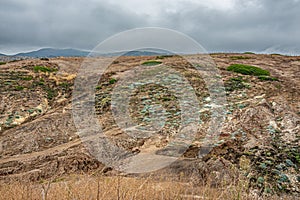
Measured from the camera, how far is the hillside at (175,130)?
774 centimetres

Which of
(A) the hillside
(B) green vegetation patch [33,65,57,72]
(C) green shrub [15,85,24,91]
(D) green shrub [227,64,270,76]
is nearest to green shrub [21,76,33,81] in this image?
(A) the hillside

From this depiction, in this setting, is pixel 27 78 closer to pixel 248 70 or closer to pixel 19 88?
pixel 19 88

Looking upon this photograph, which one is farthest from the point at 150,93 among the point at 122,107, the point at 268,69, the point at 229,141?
the point at 268,69

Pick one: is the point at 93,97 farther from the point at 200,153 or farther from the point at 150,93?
the point at 200,153

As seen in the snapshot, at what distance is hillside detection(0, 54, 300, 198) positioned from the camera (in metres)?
7.74

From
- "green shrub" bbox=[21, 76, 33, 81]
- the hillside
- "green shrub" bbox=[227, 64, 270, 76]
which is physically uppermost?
"green shrub" bbox=[227, 64, 270, 76]

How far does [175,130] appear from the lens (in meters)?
11.3

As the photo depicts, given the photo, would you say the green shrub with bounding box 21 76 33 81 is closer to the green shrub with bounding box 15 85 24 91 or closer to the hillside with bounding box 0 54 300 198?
the hillside with bounding box 0 54 300 198

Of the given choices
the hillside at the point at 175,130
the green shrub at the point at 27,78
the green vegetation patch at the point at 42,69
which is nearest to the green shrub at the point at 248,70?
the hillside at the point at 175,130

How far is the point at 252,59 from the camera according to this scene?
2308 centimetres

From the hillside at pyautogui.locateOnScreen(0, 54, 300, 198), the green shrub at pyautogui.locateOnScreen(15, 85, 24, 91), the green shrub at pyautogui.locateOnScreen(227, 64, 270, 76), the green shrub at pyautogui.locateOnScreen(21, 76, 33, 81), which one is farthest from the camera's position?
the green shrub at pyautogui.locateOnScreen(21, 76, 33, 81)

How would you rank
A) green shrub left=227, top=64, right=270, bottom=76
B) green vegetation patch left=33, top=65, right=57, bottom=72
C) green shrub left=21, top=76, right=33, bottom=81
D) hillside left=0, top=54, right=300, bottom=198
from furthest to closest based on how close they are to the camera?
1. green vegetation patch left=33, top=65, right=57, bottom=72
2. green shrub left=21, top=76, right=33, bottom=81
3. green shrub left=227, top=64, right=270, bottom=76
4. hillside left=0, top=54, right=300, bottom=198

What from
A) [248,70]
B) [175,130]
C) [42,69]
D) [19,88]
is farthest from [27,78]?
[248,70]

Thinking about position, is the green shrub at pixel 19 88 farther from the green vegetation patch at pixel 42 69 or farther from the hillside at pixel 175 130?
the green vegetation patch at pixel 42 69
